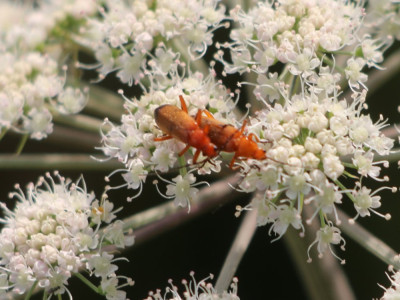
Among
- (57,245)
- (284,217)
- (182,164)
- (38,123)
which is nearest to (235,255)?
(284,217)

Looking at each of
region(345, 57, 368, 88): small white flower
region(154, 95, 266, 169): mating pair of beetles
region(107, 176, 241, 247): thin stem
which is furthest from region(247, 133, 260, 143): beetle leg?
region(345, 57, 368, 88): small white flower

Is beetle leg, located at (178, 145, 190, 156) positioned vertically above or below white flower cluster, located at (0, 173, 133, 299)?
above

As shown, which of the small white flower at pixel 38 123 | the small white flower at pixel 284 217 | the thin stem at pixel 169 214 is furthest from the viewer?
the small white flower at pixel 38 123

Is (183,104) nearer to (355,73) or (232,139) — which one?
(232,139)

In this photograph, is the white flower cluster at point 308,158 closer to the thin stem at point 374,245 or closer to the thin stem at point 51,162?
the thin stem at point 374,245

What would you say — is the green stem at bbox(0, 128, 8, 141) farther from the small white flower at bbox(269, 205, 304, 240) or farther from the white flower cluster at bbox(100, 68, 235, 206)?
the small white flower at bbox(269, 205, 304, 240)

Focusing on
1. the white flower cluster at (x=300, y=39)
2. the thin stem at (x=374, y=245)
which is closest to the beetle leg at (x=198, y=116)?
the white flower cluster at (x=300, y=39)

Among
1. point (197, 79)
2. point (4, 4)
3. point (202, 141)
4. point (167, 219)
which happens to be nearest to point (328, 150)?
point (202, 141)
